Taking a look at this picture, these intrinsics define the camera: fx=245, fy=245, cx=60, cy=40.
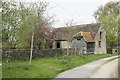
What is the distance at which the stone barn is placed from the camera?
47416 mm

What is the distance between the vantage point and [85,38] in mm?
47438

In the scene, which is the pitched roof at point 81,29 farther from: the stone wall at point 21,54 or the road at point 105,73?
the road at point 105,73

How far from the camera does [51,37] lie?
4031 centimetres

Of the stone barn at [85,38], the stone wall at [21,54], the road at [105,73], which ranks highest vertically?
the stone barn at [85,38]

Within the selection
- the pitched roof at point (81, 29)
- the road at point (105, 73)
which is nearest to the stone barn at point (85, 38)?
the pitched roof at point (81, 29)

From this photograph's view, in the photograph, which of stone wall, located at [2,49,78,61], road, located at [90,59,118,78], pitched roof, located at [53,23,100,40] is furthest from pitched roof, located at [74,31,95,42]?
road, located at [90,59,118,78]

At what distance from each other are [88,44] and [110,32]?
12.9 meters

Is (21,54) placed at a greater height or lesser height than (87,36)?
lesser

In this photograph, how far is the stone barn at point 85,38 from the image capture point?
47.4 meters

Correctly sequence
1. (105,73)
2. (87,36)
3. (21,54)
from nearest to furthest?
(105,73) → (21,54) → (87,36)

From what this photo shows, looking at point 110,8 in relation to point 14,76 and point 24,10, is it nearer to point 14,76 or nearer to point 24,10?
point 24,10

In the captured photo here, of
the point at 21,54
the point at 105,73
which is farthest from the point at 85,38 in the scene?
the point at 105,73

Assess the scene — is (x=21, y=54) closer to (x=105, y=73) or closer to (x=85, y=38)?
(x=105, y=73)

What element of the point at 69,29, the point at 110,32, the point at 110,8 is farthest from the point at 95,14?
the point at 69,29
